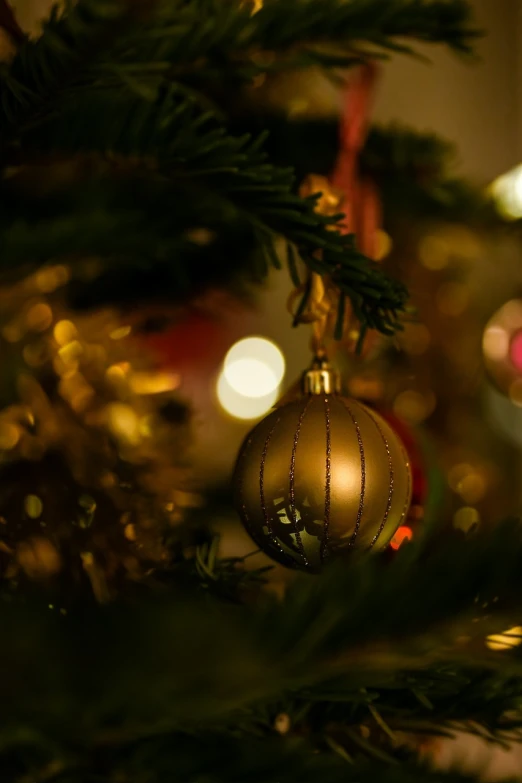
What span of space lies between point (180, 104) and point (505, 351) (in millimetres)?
513

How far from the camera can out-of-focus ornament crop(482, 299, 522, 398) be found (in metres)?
0.72

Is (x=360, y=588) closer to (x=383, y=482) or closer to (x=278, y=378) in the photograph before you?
(x=383, y=482)

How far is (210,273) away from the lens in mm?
493

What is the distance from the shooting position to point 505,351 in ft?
2.37

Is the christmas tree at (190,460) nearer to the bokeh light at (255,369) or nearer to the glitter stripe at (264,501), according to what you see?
the glitter stripe at (264,501)

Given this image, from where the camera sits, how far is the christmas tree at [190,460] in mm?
162

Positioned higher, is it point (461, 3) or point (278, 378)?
point (461, 3)

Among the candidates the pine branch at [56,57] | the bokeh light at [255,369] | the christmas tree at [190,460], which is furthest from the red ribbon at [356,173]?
the bokeh light at [255,369]

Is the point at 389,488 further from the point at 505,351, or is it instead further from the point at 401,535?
the point at 505,351

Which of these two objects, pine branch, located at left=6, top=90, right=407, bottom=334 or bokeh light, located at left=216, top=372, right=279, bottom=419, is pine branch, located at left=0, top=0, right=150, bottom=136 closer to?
pine branch, located at left=6, top=90, right=407, bottom=334

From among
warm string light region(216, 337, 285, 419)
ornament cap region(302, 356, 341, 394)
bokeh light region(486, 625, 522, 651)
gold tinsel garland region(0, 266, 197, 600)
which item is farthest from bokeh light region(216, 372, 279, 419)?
bokeh light region(486, 625, 522, 651)

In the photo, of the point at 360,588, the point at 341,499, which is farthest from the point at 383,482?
the point at 360,588

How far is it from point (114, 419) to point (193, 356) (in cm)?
→ 24

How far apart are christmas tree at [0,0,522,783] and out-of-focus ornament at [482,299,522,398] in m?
0.18
